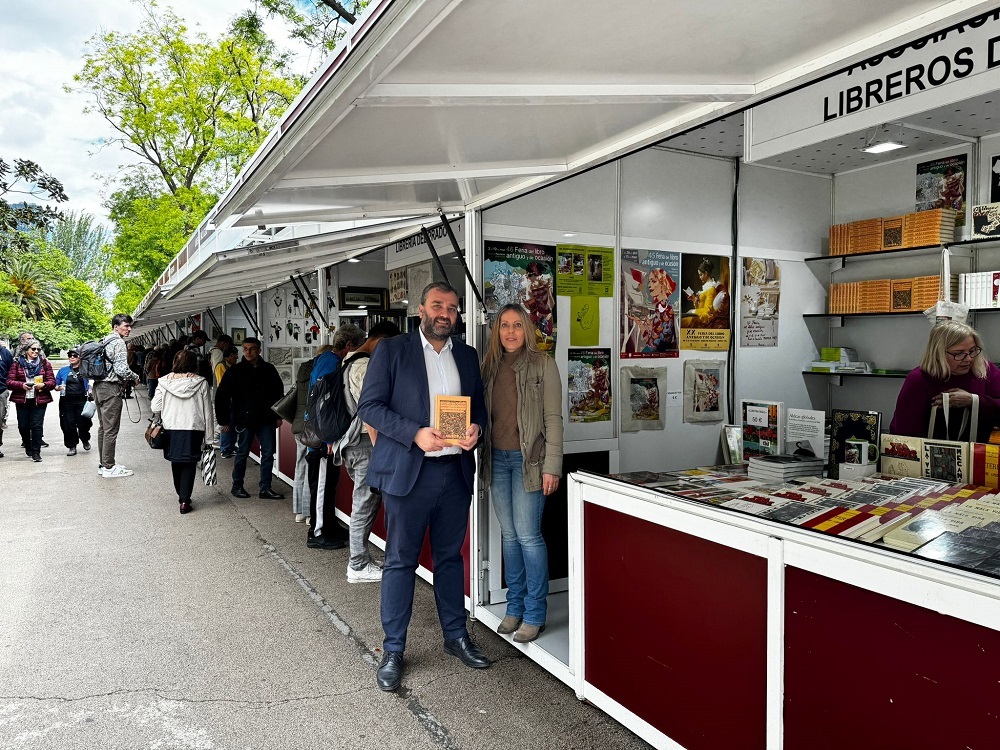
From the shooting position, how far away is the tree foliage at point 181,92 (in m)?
22.2

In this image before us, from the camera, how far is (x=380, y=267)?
654 cm

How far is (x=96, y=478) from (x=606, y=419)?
7.34 m

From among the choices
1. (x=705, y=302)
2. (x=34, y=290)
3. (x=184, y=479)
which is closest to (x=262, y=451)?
(x=184, y=479)

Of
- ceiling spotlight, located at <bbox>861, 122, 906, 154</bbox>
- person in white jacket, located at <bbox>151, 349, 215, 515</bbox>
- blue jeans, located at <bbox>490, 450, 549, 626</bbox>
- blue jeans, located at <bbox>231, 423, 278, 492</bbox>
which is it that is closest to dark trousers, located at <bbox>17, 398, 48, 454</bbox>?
blue jeans, located at <bbox>231, 423, 278, 492</bbox>

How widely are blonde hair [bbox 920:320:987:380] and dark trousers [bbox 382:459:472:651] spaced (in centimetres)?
249

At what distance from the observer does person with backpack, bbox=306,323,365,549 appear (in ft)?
16.8

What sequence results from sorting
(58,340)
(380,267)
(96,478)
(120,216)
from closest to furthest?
(380,267) < (96,478) < (120,216) < (58,340)

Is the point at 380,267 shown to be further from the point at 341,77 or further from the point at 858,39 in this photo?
the point at 858,39

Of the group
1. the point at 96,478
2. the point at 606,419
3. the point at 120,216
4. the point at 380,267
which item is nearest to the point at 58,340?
the point at 120,216

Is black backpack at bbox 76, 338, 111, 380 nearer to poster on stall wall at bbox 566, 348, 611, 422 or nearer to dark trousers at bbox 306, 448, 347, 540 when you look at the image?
dark trousers at bbox 306, 448, 347, 540

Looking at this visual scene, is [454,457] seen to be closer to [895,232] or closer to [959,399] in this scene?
[959,399]

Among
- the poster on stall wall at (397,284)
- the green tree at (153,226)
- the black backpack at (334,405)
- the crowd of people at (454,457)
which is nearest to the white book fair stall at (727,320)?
the poster on stall wall at (397,284)

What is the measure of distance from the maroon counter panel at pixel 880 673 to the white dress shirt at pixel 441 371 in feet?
5.71

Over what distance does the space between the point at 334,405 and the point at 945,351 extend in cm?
362
